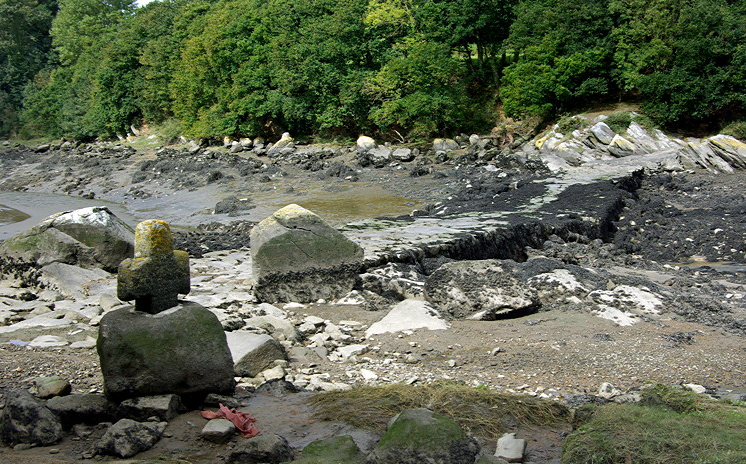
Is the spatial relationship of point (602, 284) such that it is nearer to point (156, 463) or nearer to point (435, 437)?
point (435, 437)

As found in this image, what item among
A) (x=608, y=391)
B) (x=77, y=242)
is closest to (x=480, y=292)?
(x=608, y=391)

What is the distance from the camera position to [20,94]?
6731 centimetres

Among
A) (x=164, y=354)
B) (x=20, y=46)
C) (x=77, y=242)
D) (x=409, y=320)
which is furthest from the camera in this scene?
(x=20, y=46)

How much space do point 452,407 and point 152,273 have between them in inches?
111

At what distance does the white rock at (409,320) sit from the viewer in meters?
9.09

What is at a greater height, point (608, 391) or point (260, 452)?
point (260, 452)

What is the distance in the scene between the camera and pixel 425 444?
4410 millimetres

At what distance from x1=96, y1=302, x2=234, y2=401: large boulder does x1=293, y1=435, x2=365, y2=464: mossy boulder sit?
1492 millimetres

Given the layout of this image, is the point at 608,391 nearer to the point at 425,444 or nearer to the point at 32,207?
the point at 425,444

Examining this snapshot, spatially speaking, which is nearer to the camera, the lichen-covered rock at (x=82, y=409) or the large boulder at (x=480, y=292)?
the lichen-covered rock at (x=82, y=409)

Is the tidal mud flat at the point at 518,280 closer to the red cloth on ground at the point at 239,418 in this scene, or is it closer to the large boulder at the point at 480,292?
the large boulder at the point at 480,292

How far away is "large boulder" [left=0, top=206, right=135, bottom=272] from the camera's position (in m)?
12.1

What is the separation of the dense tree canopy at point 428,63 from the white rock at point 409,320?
20.7 m

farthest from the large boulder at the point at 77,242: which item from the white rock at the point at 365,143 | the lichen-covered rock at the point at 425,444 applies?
the white rock at the point at 365,143
